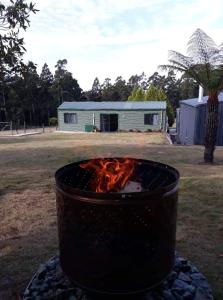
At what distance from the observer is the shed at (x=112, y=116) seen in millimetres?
31750

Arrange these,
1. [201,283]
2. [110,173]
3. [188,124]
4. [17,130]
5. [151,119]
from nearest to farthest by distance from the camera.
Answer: [110,173], [201,283], [188,124], [151,119], [17,130]

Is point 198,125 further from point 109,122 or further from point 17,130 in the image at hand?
point 17,130

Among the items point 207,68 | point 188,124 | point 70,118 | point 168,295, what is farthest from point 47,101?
point 168,295

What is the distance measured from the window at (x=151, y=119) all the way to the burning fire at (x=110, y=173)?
2881cm

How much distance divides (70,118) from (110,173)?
105 feet

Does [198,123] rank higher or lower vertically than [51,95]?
lower

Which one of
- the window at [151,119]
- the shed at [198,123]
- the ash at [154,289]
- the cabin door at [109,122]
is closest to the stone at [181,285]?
the ash at [154,289]

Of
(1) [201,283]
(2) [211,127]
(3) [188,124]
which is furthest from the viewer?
(3) [188,124]

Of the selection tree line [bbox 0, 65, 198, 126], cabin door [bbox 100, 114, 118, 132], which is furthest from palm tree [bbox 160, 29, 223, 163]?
tree line [bbox 0, 65, 198, 126]

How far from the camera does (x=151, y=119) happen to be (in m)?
32.0

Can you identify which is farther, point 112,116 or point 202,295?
point 112,116

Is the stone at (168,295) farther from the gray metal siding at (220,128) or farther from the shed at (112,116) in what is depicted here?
the shed at (112,116)

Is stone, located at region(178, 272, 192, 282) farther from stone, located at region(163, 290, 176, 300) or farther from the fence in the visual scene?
the fence

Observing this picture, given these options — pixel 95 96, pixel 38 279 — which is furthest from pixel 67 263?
pixel 95 96
